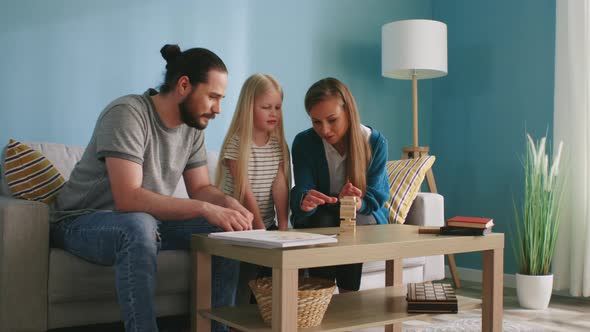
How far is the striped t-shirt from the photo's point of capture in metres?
2.29

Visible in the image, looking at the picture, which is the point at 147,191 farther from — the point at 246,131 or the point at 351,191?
the point at 351,191

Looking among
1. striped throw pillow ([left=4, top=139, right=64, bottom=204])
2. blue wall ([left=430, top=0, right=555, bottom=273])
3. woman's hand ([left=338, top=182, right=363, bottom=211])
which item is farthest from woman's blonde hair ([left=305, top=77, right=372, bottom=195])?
blue wall ([left=430, top=0, right=555, bottom=273])

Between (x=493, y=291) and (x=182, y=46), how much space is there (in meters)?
1.90

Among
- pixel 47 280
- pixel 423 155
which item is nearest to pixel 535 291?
pixel 423 155

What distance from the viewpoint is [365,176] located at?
2350 mm

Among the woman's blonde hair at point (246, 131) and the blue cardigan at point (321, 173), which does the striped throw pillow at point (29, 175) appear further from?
the blue cardigan at point (321, 173)

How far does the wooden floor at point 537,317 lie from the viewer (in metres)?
2.36

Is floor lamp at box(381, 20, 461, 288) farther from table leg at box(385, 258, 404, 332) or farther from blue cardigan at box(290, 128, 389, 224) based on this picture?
table leg at box(385, 258, 404, 332)

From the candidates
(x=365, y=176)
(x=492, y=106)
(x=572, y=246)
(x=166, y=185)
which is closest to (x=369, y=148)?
(x=365, y=176)

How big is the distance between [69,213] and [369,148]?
111cm

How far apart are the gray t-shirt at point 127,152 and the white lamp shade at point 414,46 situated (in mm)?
1748

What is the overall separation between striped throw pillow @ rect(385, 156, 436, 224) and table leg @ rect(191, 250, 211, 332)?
1.12 metres

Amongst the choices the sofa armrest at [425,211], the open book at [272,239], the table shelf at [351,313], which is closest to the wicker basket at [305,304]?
the table shelf at [351,313]

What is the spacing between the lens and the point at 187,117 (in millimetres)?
1915
